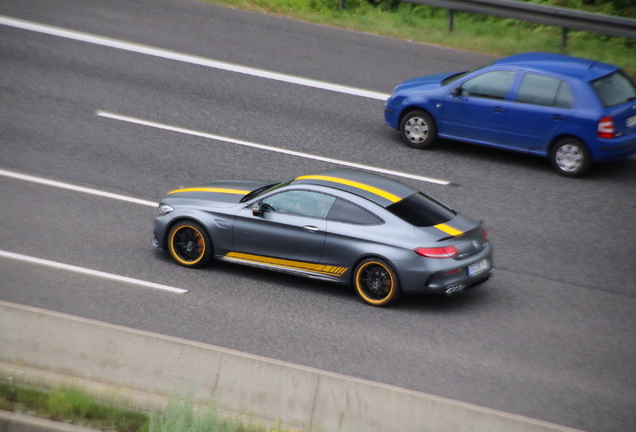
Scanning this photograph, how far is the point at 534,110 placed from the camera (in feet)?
46.3

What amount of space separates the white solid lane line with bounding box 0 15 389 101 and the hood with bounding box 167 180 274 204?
18.3 ft

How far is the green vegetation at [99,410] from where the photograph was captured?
7.07 m

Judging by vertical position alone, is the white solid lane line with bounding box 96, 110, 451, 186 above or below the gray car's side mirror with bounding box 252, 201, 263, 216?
above

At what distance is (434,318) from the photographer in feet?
34.2

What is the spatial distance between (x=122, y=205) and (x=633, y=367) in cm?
764

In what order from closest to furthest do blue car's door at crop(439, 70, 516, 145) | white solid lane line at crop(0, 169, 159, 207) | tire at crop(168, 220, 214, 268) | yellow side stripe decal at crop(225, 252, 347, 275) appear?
yellow side stripe decal at crop(225, 252, 347, 275)
tire at crop(168, 220, 214, 268)
white solid lane line at crop(0, 169, 159, 207)
blue car's door at crop(439, 70, 516, 145)

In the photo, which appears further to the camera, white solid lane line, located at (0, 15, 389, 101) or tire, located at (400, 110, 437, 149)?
white solid lane line, located at (0, 15, 389, 101)

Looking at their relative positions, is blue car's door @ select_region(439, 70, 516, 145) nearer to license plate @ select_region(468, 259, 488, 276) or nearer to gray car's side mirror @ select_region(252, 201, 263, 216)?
license plate @ select_region(468, 259, 488, 276)

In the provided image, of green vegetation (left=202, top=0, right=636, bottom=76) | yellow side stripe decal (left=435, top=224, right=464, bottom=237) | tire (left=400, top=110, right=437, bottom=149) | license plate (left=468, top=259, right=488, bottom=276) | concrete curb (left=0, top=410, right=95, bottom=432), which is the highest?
green vegetation (left=202, top=0, right=636, bottom=76)

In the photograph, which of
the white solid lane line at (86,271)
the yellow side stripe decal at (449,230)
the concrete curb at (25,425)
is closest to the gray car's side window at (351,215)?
→ the yellow side stripe decal at (449,230)

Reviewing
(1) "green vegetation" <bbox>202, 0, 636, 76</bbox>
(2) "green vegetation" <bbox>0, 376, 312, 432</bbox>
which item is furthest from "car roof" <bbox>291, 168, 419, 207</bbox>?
(1) "green vegetation" <bbox>202, 0, 636, 76</bbox>

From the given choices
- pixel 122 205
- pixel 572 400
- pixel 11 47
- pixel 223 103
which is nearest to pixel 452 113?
pixel 223 103

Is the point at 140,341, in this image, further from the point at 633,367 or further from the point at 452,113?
the point at 452,113

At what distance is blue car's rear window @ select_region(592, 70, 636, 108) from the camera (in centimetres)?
1388
